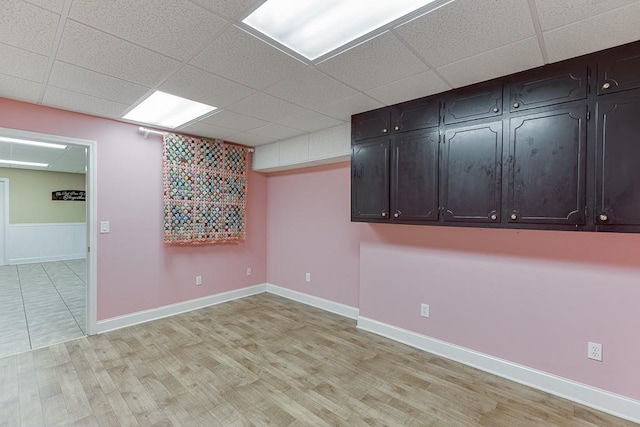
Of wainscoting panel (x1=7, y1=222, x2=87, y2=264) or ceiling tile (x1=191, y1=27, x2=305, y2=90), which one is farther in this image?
wainscoting panel (x1=7, y1=222, x2=87, y2=264)

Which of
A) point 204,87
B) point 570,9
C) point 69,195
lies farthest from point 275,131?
point 69,195

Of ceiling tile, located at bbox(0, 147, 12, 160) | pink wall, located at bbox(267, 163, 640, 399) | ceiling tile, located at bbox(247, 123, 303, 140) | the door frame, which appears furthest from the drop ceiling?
ceiling tile, located at bbox(0, 147, 12, 160)

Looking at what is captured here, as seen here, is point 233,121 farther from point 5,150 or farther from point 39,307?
point 5,150

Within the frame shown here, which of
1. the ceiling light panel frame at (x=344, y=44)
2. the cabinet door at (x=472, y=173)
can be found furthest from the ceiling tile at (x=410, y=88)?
the ceiling light panel frame at (x=344, y=44)

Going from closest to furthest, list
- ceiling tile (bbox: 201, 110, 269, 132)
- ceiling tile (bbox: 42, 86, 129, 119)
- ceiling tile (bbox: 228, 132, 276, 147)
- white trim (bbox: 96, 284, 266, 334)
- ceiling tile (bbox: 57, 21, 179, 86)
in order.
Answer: ceiling tile (bbox: 57, 21, 179, 86), ceiling tile (bbox: 42, 86, 129, 119), ceiling tile (bbox: 201, 110, 269, 132), white trim (bbox: 96, 284, 266, 334), ceiling tile (bbox: 228, 132, 276, 147)

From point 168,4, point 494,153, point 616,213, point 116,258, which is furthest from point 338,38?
point 116,258

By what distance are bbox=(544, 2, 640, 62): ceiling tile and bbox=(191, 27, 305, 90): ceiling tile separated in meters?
1.62

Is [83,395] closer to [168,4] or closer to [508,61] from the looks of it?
[168,4]

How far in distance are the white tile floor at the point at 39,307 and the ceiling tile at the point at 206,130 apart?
2646 mm

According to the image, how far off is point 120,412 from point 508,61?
362cm

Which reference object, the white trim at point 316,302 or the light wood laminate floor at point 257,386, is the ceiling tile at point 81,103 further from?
the white trim at point 316,302

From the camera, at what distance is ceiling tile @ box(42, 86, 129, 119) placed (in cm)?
265

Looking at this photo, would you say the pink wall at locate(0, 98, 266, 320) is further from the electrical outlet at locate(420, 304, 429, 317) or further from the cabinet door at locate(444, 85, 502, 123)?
the cabinet door at locate(444, 85, 502, 123)

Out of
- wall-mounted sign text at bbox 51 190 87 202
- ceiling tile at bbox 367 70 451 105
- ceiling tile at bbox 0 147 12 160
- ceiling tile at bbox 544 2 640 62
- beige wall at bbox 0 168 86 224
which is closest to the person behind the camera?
ceiling tile at bbox 544 2 640 62
